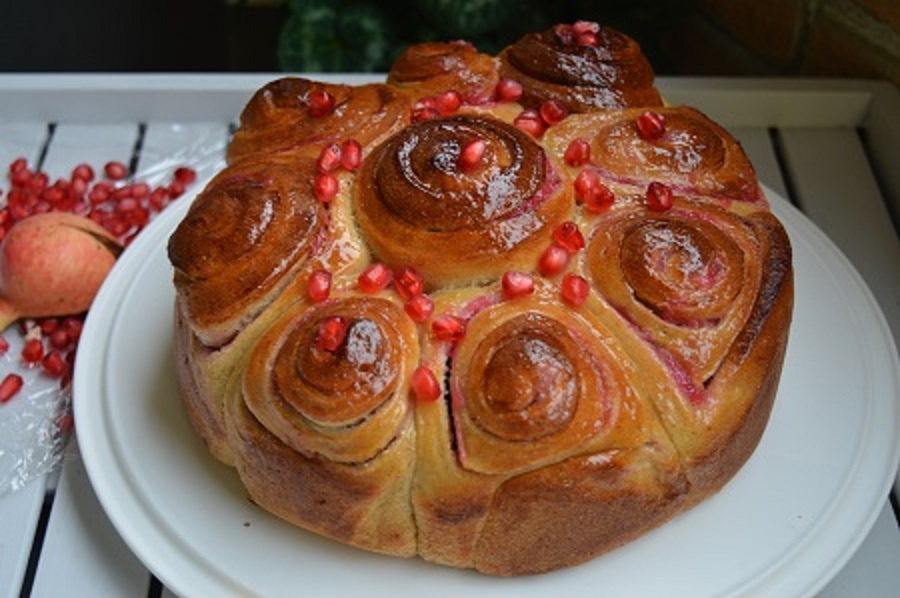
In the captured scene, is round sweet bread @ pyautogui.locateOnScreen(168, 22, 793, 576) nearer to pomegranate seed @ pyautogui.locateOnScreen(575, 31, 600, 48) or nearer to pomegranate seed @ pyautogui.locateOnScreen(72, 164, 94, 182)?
pomegranate seed @ pyautogui.locateOnScreen(575, 31, 600, 48)

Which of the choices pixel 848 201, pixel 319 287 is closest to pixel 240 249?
pixel 319 287

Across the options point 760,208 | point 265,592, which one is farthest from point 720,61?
point 265,592

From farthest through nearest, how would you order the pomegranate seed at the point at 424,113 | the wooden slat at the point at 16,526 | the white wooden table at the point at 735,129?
the white wooden table at the point at 735,129
the pomegranate seed at the point at 424,113
the wooden slat at the point at 16,526

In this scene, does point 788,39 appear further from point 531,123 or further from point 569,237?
point 569,237

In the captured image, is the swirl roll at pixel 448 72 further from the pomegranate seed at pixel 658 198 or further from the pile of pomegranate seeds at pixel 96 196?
the pile of pomegranate seeds at pixel 96 196

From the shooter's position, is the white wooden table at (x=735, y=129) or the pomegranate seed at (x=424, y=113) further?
the white wooden table at (x=735, y=129)

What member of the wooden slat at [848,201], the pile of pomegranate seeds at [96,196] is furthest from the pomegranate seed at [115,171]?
the wooden slat at [848,201]

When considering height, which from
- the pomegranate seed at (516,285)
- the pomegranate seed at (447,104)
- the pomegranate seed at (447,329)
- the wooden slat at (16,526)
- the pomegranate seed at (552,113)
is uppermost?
the pomegranate seed at (552,113)

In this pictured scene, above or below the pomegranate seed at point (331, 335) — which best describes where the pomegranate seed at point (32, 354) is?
below

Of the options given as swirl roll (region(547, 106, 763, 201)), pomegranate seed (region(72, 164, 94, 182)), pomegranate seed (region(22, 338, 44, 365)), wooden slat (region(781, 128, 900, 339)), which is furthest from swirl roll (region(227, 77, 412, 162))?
wooden slat (region(781, 128, 900, 339))
